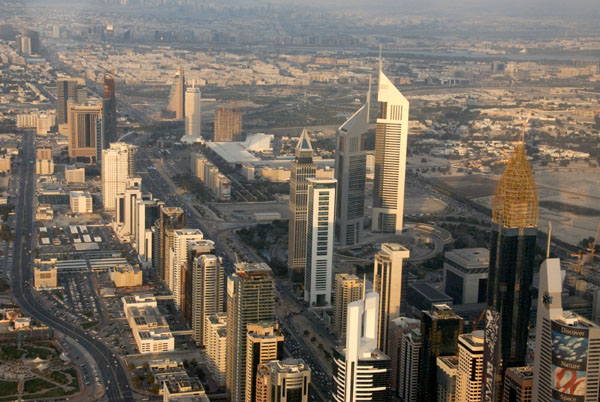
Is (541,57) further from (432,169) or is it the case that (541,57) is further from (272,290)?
(272,290)

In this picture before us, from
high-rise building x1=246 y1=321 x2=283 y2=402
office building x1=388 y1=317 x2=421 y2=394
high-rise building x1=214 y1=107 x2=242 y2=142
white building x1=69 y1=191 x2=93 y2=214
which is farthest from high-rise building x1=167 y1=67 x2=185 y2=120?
high-rise building x1=246 y1=321 x2=283 y2=402

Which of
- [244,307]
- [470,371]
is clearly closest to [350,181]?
[244,307]

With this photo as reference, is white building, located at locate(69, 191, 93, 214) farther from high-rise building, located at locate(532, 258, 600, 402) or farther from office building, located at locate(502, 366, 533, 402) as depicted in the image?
high-rise building, located at locate(532, 258, 600, 402)

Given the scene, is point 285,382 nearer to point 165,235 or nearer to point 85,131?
point 165,235

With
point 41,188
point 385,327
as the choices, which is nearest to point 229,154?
point 41,188

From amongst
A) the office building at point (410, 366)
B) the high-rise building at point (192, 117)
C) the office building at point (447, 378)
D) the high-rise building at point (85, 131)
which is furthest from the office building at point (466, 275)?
the high-rise building at point (192, 117)
